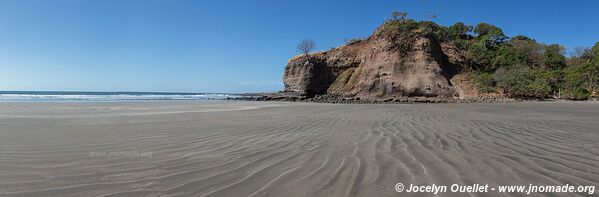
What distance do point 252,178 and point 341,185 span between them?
0.99 metres

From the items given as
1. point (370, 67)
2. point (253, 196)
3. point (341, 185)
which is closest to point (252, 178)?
point (253, 196)

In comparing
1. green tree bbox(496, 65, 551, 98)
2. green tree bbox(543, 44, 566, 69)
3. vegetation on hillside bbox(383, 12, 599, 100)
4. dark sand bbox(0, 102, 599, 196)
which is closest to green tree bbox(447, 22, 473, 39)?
vegetation on hillside bbox(383, 12, 599, 100)

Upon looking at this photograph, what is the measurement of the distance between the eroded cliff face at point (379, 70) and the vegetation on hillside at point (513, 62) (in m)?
1.67

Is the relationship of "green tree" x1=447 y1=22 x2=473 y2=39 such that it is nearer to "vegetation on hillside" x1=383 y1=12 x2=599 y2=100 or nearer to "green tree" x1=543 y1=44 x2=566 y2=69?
"vegetation on hillside" x1=383 y1=12 x2=599 y2=100

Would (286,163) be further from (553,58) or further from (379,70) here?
(553,58)

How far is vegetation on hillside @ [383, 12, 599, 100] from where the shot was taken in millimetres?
39781

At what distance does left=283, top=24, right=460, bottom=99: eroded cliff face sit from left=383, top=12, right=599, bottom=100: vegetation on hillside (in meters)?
1.67

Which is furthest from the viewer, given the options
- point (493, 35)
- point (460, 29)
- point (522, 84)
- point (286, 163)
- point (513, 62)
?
point (460, 29)

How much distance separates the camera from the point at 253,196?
3260mm

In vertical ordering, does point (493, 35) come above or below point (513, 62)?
above

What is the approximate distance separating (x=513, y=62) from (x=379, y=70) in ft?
58.3

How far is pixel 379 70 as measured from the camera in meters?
48.4

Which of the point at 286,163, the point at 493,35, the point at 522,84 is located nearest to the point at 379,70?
the point at 522,84

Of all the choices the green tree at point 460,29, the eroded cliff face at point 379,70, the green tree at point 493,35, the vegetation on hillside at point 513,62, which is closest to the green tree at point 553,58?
the vegetation on hillside at point 513,62
